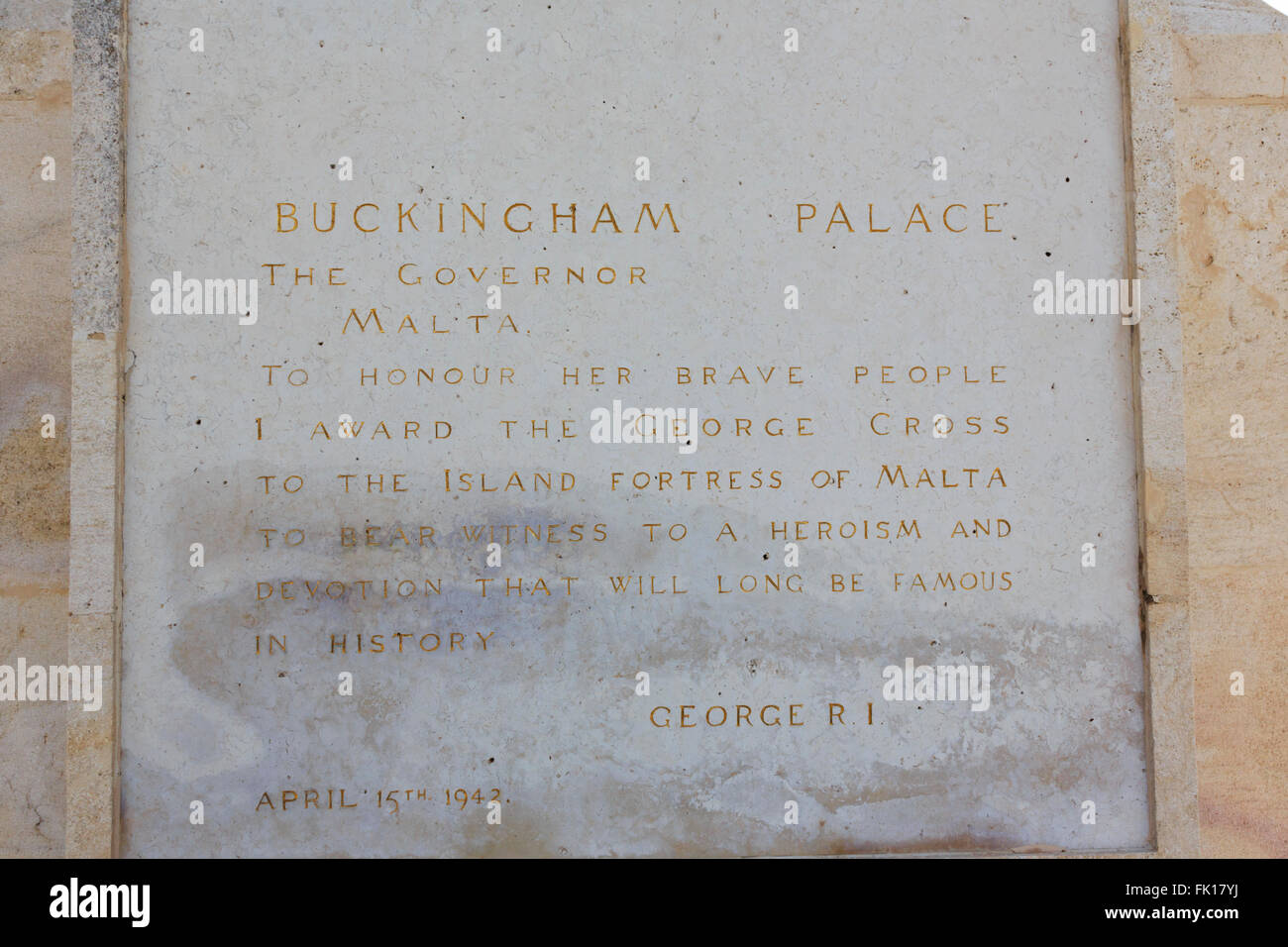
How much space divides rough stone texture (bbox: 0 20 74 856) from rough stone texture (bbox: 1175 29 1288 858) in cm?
479

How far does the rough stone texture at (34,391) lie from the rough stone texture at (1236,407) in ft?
15.7

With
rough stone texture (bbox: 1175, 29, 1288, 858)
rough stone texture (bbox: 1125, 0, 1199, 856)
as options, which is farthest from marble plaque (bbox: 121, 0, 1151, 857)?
rough stone texture (bbox: 1175, 29, 1288, 858)

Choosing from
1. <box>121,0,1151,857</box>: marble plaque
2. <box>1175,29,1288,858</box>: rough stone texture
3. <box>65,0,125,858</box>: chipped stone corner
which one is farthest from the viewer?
<box>1175,29,1288,858</box>: rough stone texture

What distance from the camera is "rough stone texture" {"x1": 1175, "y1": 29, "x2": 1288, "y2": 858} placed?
408 cm

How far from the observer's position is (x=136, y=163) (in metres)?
3.68

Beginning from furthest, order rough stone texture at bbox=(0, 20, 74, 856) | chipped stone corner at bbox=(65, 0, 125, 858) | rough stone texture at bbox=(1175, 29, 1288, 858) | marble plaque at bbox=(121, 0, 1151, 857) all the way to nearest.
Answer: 1. rough stone texture at bbox=(1175, 29, 1288, 858)
2. rough stone texture at bbox=(0, 20, 74, 856)
3. marble plaque at bbox=(121, 0, 1151, 857)
4. chipped stone corner at bbox=(65, 0, 125, 858)

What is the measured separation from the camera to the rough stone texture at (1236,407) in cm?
408

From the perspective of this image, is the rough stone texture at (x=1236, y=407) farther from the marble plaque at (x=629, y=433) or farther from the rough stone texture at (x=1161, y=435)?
the marble plaque at (x=629, y=433)

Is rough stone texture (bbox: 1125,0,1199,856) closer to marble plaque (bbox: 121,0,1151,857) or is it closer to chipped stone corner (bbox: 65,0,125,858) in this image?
marble plaque (bbox: 121,0,1151,857)

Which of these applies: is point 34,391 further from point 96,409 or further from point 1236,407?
point 1236,407

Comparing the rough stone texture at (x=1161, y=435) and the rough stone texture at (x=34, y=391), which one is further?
the rough stone texture at (x=34, y=391)

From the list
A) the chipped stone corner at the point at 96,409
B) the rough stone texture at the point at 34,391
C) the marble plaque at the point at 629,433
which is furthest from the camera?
the rough stone texture at the point at 34,391

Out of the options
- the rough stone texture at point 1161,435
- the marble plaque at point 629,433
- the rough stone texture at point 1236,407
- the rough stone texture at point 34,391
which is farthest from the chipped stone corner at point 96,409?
the rough stone texture at point 1236,407
